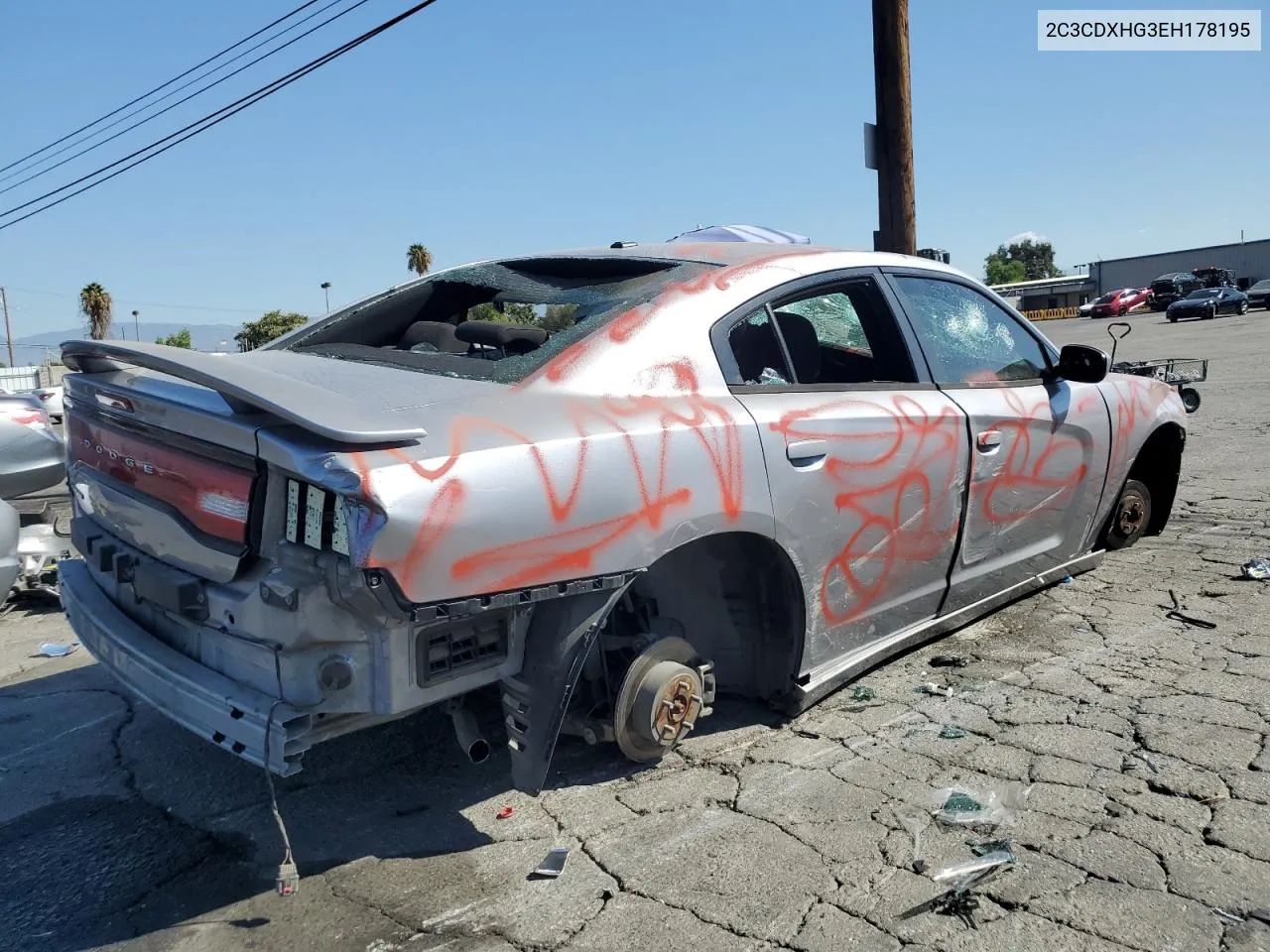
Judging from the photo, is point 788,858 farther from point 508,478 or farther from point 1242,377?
point 1242,377

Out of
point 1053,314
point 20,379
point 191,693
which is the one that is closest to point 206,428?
point 191,693

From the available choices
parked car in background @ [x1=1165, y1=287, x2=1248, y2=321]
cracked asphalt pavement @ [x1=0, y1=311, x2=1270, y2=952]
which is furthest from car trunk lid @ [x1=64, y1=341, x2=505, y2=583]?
parked car in background @ [x1=1165, y1=287, x2=1248, y2=321]

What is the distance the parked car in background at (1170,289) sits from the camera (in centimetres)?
4384

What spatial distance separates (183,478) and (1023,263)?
127475 mm

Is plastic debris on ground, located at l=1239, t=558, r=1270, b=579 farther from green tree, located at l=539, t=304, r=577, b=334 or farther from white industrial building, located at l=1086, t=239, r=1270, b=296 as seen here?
white industrial building, located at l=1086, t=239, r=1270, b=296

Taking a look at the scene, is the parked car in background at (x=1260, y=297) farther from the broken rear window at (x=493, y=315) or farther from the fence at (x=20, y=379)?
the fence at (x=20, y=379)

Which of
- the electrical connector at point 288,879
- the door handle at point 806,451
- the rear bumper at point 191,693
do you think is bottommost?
the electrical connector at point 288,879

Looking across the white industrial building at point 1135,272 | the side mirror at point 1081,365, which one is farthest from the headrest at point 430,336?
the white industrial building at point 1135,272

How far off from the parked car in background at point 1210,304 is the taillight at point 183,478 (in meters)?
38.7

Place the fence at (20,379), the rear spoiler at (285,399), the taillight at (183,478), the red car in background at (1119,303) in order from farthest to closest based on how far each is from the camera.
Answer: the fence at (20,379) < the red car in background at (1119,303) < the taillight at (183,478) < the rear spoiler at (285,399)

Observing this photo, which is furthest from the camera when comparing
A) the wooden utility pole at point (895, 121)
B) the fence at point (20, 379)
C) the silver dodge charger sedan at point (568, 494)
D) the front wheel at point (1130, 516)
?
the fence at point (20, 379)

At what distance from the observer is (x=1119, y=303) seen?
150 ft

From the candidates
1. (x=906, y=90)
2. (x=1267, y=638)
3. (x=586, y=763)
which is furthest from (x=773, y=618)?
(x=906, y=90)

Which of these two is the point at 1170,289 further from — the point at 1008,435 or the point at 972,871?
the point at 972,871
